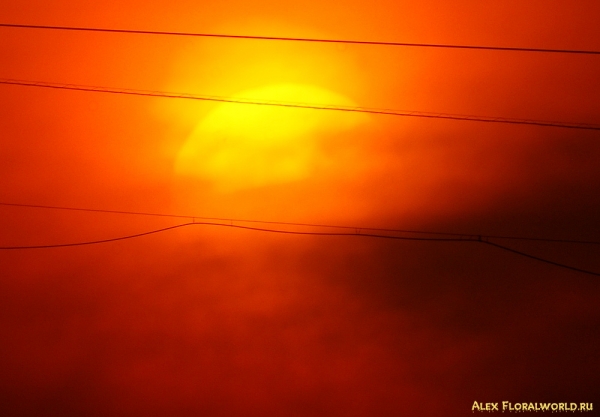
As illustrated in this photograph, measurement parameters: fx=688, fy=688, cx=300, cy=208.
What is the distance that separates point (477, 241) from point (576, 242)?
1238 mm

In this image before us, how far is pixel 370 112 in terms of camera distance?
303 inches

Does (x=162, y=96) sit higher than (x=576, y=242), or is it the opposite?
(x=162, y=96)

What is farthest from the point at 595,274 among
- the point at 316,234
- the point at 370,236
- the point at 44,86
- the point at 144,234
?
the point at 44,86

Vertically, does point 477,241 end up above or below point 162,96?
below

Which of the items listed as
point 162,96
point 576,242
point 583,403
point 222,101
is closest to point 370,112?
point 222,101

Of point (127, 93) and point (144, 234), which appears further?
point (144, 234)

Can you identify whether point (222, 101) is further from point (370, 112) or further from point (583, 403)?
point (583, 403)

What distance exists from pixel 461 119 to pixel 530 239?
85.2 inches

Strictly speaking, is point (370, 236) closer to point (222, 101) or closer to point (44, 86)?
point (222, 101)

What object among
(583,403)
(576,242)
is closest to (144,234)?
(576,242)

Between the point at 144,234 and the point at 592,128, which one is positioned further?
the point at 144,234

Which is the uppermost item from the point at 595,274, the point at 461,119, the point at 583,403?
A: the point at 461,119

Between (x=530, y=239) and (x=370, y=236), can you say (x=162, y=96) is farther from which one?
(x=530, y=239)

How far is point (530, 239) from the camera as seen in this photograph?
8836mm
